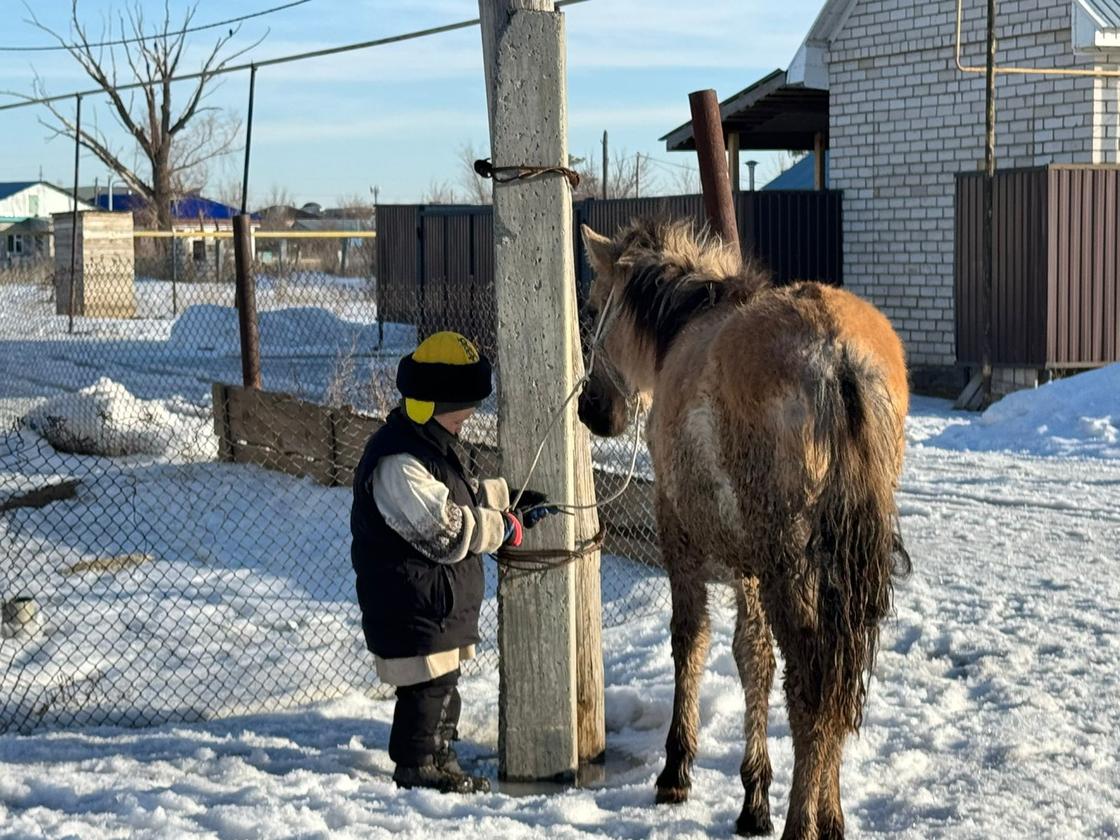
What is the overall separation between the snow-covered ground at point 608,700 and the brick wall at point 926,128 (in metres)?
8.16

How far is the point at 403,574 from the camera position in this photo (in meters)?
4.36

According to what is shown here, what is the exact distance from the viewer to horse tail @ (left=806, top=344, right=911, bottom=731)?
3.65 metres

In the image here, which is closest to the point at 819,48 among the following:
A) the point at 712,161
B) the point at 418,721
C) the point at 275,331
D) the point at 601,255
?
the point at 275,331

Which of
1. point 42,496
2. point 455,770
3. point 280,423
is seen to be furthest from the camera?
point 280,423

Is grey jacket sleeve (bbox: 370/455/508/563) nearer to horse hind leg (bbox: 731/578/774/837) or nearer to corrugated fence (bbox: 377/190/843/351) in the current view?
horse hind leg (bbox: 731/578/774/837)

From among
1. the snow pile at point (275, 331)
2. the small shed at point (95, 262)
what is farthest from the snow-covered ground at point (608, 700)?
the small shed at point (95, 262)

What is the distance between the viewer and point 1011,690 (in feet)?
17.1

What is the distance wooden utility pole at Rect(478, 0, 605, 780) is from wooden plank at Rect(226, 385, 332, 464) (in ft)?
16.7

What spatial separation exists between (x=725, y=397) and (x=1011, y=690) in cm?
214

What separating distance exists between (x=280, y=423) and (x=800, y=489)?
6.91 meters

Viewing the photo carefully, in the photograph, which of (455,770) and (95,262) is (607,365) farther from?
(95,262)

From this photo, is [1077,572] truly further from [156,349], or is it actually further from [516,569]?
[156,349]

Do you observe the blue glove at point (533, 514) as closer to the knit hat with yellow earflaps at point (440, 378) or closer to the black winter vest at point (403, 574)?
the black winter vest at point (403, 574)

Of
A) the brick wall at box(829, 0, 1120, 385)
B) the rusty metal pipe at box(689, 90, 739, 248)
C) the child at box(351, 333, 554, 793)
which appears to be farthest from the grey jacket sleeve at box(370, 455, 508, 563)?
the brick wall at box(829, 0, 1120, 385)
